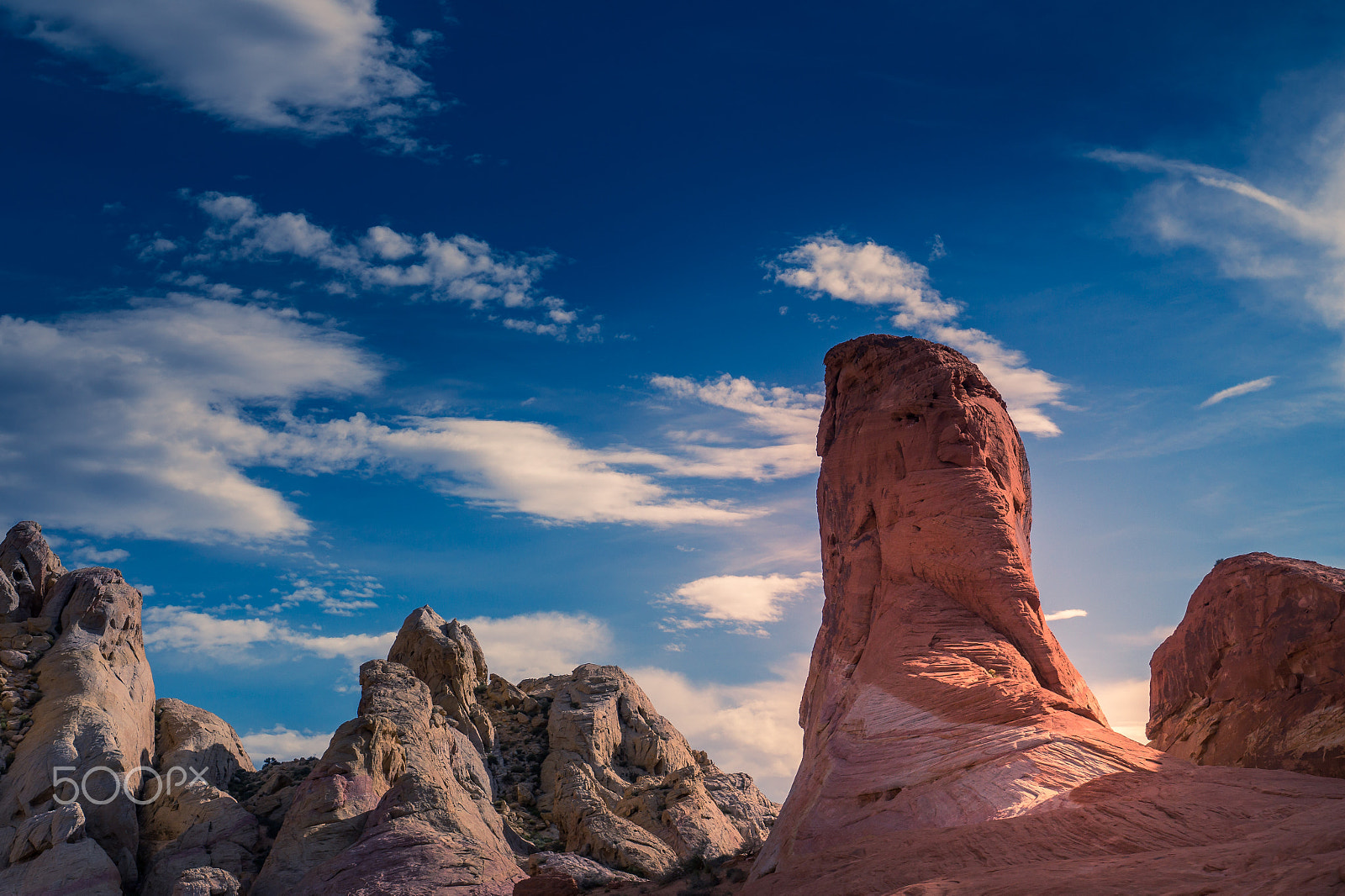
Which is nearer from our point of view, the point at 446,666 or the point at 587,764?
the point at 587,764

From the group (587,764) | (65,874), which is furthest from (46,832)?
(587,764)

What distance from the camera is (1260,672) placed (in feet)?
66.7

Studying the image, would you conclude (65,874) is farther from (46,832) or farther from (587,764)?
(587,764)

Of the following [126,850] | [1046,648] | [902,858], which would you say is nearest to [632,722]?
[126,850]

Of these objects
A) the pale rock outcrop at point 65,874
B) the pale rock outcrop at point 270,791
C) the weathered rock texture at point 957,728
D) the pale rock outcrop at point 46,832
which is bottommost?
the pale rock outcrop at point 65,874

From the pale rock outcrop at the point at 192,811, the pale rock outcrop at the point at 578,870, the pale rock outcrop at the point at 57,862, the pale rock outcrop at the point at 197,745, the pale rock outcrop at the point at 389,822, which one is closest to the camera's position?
the pale rock outcrop at the point at 389,822

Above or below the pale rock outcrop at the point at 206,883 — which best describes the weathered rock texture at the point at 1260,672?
above

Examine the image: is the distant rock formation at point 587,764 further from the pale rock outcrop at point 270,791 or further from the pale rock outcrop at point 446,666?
the pale rock outcrop at point 270,791

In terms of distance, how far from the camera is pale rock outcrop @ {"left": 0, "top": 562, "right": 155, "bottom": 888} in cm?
2923

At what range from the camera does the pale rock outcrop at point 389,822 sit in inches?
888

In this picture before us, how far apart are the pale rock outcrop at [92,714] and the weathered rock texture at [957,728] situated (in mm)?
22751

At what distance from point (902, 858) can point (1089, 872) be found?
12.2ft

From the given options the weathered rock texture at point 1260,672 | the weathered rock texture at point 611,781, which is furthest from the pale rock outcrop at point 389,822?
the weathered rock texture at point 1260,672

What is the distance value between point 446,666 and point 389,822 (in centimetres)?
2035
